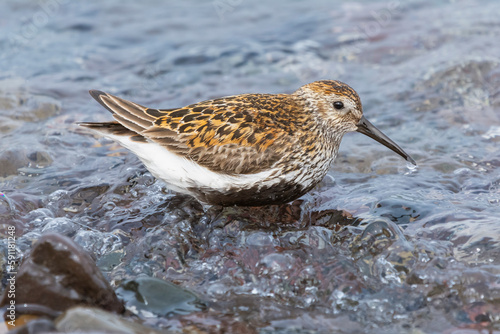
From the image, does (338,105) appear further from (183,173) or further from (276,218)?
(183,173)

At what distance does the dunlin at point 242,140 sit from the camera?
6.41m

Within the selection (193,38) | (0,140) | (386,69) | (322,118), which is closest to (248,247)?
(322,118)

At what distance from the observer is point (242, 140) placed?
21.1 ft

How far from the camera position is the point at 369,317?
5.30 m

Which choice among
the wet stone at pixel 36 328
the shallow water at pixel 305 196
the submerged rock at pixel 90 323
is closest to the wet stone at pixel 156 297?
the shallow water at pixel 305 196

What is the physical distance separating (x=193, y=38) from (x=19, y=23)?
4105 mm

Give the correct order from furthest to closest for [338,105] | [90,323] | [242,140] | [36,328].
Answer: [338,105] → [242,140] → [36,328] → [90,323]

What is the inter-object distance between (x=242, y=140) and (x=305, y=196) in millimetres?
1524

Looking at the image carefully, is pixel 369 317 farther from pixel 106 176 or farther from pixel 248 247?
pixel 106 176

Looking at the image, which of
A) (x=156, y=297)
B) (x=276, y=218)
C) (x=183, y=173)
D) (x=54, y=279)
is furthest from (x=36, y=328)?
(x=276, y=218)

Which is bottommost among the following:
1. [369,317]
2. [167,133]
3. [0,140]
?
[369,317]

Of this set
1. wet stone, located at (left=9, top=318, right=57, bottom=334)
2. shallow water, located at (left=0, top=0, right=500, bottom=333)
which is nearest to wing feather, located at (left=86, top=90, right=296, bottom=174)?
shallow water, located at (left=0, top=0, right=500, bottom=333)

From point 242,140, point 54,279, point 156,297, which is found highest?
point 242,140

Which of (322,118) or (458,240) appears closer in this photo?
(458,240)
